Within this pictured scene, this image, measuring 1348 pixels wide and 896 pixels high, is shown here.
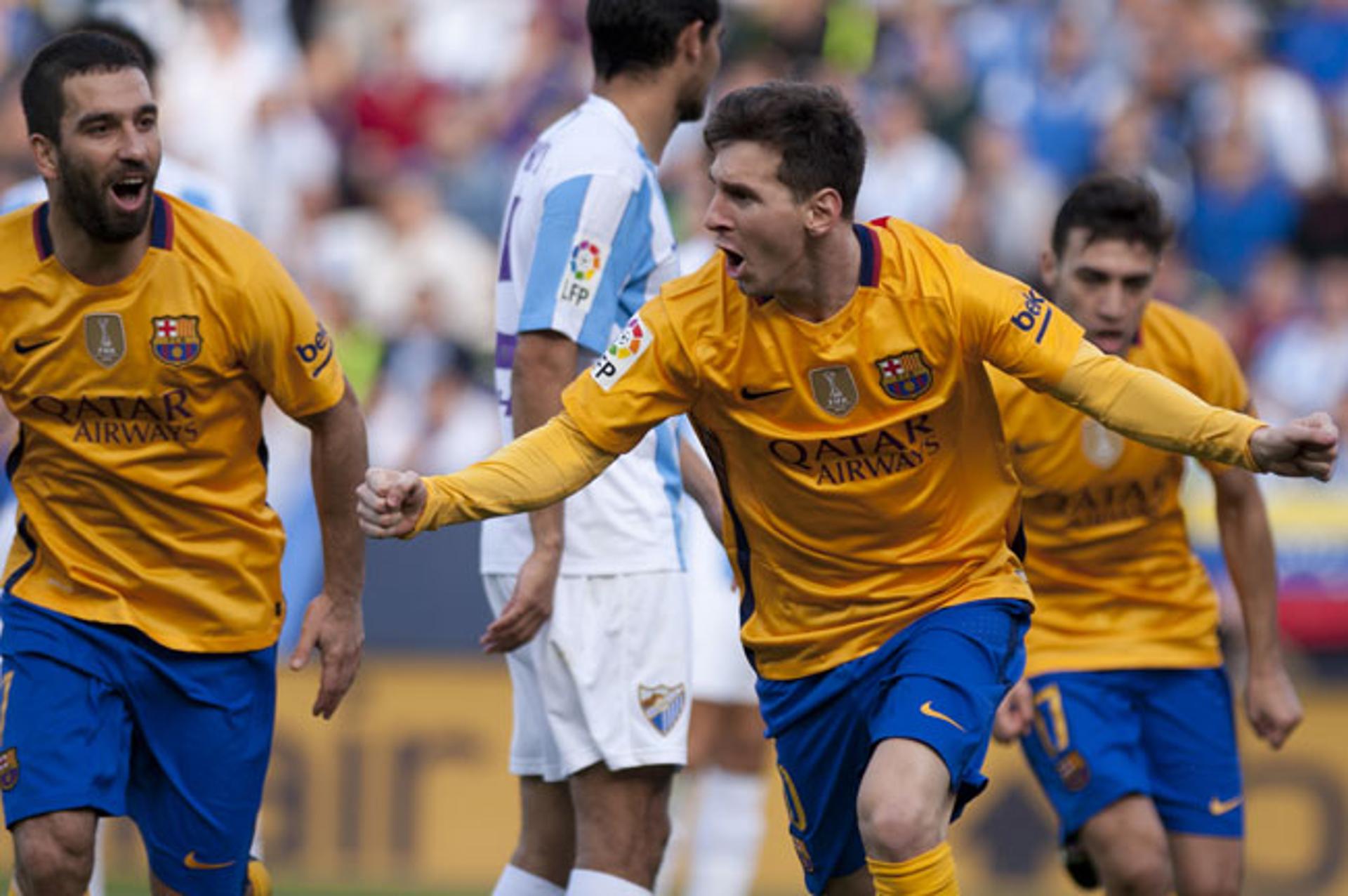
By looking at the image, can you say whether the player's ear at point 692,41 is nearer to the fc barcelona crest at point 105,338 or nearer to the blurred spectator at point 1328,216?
the fc barcelona crest at point 105,338

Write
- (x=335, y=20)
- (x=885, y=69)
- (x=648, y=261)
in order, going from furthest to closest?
(x=335, y=20) → (x=885, y=69) → (x=648, y=261)

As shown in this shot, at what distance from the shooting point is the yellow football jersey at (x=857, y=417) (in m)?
5.65

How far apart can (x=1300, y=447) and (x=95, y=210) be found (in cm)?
305

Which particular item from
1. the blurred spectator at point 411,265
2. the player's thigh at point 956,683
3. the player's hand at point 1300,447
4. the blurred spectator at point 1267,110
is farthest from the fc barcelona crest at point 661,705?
the blurred spectator at point 1267,110

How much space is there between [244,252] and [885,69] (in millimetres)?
9689

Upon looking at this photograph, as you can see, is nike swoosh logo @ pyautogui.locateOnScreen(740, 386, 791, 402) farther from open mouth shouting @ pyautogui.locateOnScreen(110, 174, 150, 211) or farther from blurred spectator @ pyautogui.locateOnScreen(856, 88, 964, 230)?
blurred spectator @ pyautogui.locateOnScreen(856, 88, 964, 230)

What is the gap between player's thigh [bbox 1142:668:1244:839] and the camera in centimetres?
723

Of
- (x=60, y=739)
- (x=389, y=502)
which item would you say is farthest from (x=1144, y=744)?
(x=60, y=739)

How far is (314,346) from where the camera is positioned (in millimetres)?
6039

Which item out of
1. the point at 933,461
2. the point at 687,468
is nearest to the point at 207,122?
the point at 687,468

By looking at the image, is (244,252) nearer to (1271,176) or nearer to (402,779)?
(402,779)

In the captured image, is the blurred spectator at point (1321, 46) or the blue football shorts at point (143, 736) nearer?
the blue football shorts at point (143, 736)

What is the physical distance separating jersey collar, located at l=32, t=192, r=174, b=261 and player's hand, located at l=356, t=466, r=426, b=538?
3.90ft

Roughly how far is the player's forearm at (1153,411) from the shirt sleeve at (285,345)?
1960 mm
